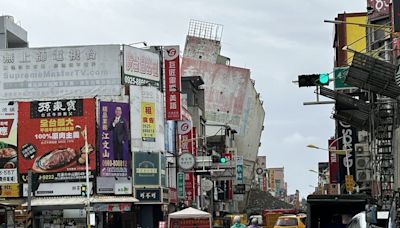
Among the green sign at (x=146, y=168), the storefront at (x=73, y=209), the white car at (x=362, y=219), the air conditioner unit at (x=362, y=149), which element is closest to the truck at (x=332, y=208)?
the white car at (x=362, y=219)

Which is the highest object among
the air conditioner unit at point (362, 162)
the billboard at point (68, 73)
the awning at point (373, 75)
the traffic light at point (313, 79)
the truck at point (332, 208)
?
the billboard at point (68, 73)

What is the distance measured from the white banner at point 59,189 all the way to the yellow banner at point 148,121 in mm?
5263

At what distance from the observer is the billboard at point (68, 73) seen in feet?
170

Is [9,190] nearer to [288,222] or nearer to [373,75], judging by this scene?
[288,222]

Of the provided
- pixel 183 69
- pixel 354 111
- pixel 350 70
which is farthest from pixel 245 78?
pixel 350 70

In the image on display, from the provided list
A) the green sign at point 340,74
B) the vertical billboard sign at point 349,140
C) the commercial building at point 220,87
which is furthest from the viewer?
the commercial building at point 220,87

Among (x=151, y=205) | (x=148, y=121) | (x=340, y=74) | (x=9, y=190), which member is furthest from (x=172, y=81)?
(x=340, y=74)

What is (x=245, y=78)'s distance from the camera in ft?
358

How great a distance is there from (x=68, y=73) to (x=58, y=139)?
4.48 m

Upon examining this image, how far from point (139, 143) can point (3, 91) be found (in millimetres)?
9575

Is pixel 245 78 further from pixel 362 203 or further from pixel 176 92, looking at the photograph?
pixel 362 203

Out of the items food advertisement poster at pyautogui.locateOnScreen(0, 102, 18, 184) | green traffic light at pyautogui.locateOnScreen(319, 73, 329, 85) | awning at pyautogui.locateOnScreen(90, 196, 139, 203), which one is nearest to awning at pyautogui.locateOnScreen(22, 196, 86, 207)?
awning at pyautogui.locateOnScreen(90, 196, 139, 203)

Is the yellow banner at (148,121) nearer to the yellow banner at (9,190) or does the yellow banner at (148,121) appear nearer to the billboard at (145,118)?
the billboard at (145,118)

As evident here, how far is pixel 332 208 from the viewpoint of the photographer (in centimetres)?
2270
